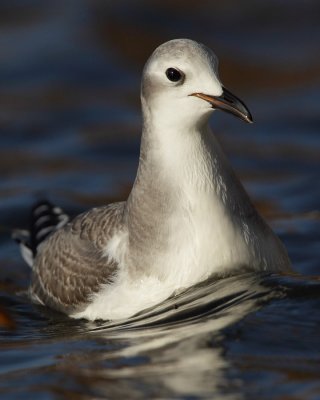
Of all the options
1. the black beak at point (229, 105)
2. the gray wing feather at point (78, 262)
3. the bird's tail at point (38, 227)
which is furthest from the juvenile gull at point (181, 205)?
the bird's tail at point (38, 227)

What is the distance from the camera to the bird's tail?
860 centimetres

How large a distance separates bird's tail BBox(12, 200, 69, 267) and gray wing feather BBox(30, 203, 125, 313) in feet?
2.70

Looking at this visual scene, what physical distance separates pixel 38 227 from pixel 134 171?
2.58 meters

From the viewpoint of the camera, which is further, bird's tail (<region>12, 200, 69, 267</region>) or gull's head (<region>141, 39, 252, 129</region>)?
bird's tail (<region>12, 200, 69, 267</region>)

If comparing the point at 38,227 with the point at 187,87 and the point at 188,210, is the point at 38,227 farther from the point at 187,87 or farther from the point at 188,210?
the point at 187,87

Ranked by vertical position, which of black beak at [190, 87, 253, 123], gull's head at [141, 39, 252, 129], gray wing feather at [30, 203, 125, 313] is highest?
gull's head at [141, 39, 252, 129]

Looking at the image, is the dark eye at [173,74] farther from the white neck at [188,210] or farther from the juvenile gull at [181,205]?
the white neck at [188,210]

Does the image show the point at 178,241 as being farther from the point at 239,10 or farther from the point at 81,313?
the point at 239,10

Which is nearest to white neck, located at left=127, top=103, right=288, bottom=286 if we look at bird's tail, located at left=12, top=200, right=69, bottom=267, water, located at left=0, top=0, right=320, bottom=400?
water, located at left=0, top=0, right=320, bottom=400

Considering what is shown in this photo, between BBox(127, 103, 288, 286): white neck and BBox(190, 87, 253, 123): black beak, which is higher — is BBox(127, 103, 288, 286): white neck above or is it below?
below

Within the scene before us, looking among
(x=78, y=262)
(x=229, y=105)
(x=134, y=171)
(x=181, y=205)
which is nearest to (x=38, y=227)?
(x=78, y=262)

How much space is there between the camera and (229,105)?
6277mm

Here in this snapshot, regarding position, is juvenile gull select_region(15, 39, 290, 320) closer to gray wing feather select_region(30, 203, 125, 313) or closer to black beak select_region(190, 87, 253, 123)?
black beak select_region(190, 87, 253, 123)

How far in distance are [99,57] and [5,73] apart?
1.06 metres
